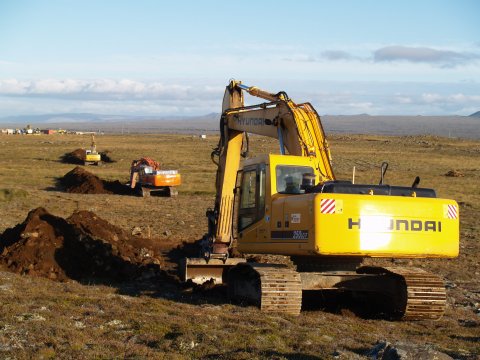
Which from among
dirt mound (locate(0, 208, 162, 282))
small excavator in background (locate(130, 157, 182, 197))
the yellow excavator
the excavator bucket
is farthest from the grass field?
small excavator in background (locate(130, 157, 182, 197))

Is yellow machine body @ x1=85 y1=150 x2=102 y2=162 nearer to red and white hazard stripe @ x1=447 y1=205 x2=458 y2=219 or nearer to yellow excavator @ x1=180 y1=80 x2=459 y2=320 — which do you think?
yellow excavator @ x1=180 y1=80 x2=459 y2=320

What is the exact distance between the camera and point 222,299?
15094mm

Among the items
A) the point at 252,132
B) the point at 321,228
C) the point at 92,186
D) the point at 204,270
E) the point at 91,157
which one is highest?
the point at 252,132

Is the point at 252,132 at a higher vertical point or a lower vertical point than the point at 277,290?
higher

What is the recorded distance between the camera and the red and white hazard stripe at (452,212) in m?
13.3

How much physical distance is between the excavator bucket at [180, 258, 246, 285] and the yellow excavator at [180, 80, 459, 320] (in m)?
0.22

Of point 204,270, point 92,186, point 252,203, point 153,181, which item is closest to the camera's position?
point 252,203

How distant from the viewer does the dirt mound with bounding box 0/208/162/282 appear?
1747cm

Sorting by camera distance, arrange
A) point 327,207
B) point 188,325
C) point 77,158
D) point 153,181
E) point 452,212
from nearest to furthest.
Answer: point 188,325 → point 327,207 → point 452,212 → point 153,181 → point 77,158

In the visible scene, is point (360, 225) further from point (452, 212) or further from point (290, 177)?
point (290, 177)

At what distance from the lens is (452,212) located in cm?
1334

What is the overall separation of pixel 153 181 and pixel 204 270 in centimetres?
2223

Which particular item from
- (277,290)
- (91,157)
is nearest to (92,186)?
(91,157)

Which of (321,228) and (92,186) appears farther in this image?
(92,186)
